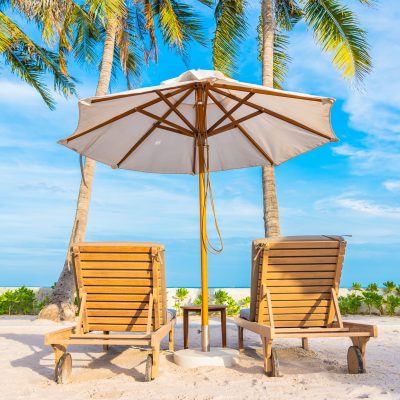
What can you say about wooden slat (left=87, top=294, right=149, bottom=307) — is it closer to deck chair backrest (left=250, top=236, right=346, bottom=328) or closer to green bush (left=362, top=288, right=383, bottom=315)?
deck chair backrest (left=250, top=236, right=346, bottom=328)

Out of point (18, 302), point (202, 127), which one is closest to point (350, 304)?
point (202, 127)

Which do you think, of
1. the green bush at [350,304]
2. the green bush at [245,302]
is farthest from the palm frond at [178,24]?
the green bush at [350,304]

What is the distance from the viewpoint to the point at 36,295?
10.9 m

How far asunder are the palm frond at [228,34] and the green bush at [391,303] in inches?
283

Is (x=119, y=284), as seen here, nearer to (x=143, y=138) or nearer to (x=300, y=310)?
(x=300, y=310)

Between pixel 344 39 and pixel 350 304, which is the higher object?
pixel 344 39

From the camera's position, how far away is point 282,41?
12.2 m

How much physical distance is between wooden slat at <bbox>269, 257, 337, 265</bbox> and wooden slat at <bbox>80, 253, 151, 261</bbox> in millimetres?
1213

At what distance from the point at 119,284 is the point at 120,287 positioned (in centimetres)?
3

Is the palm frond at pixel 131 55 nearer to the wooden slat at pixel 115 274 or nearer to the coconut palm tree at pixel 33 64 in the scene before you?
the coconut palm tree at pixel 33 64

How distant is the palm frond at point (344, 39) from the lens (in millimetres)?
10164

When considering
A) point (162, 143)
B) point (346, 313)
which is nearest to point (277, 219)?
point (346, 313)

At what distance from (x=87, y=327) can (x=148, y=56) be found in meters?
10.9

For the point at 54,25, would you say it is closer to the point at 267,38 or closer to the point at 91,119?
the point at 267,38
